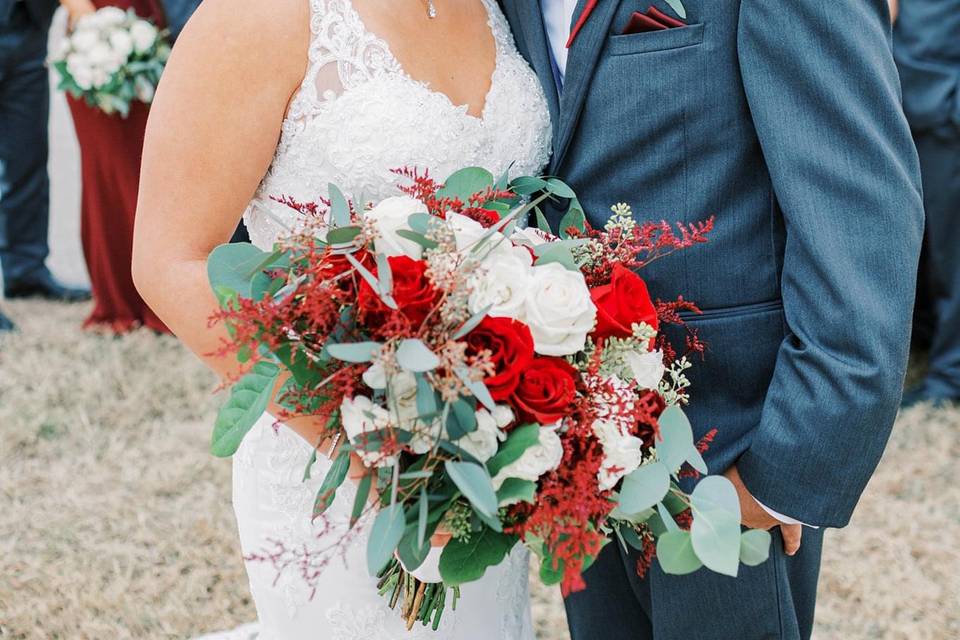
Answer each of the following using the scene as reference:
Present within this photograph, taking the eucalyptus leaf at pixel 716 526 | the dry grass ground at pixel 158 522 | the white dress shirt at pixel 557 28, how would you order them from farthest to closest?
1. the dry grass ground at pixel 158 522
2. the white dress shirt at pixel 557 28
3. the eucalyptus leaf at pixel 716 526

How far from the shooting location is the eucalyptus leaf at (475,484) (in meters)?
1.09

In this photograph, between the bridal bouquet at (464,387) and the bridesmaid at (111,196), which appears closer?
the bridal bouquet at (464,387)

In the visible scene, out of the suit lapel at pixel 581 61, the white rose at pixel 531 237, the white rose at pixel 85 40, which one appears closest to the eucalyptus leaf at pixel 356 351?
the white rose at pixel 531 237

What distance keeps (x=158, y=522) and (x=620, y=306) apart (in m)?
2.51

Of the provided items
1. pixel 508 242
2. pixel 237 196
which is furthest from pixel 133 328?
pixel 508 242

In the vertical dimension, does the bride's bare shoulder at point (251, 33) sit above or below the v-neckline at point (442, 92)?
above

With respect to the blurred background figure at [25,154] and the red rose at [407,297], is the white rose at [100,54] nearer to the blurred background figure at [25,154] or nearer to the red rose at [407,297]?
the blurred background figure at [25,154]

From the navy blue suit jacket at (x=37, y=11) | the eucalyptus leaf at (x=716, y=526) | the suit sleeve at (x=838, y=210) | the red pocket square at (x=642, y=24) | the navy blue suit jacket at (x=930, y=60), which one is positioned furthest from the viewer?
the navy blue suit jacket at (x=37, y=11)

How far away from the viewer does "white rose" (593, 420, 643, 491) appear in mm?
1202

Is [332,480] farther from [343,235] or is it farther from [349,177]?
[349,177]

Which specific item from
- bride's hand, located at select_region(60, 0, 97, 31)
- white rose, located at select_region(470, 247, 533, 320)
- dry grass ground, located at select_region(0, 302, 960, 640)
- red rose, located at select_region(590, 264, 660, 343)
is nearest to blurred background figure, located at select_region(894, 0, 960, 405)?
dry grass ground, located at select_region(0, 302, 960, 640)

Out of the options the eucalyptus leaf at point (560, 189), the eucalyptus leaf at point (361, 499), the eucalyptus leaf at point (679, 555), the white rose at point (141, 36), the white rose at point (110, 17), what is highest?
the eucalyptus leaf at point (560, 189)

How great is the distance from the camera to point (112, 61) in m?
4.51

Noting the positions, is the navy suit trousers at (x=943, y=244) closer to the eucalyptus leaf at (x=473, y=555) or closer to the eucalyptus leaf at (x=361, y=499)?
the eucalyptus leaf at (x=473, y=555)
